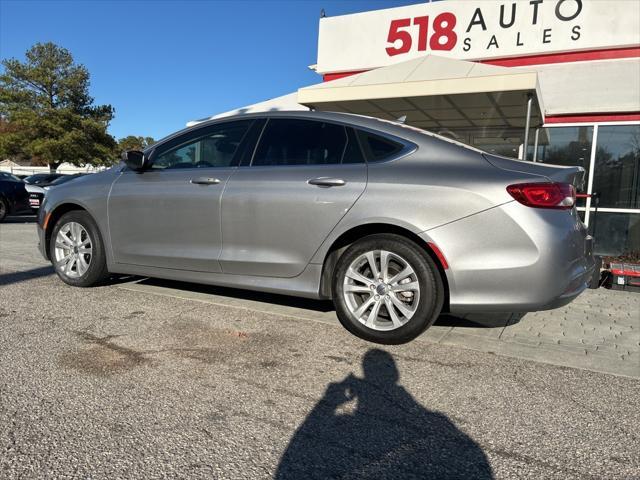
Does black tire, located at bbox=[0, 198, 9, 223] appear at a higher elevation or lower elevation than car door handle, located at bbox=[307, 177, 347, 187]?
lower

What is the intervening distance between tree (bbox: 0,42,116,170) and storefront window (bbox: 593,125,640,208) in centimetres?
3306

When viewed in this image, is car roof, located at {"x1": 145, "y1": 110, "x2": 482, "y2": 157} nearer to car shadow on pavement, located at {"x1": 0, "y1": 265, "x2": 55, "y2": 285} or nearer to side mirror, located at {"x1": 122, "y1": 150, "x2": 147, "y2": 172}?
side mirror, located at {"x1": 122, "y1": 150, "x2": 147, "y2": 172}

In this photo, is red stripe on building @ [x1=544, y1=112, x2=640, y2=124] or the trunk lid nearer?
the trunk lid

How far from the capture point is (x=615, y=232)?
890cm

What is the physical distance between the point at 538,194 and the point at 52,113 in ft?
122

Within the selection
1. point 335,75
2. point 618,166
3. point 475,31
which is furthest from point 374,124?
point 335,75

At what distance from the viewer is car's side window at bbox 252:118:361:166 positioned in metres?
3.78

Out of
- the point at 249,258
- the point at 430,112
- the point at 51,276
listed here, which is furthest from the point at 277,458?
the point at 430,112

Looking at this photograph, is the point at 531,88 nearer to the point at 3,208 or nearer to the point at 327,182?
the point at 327,182

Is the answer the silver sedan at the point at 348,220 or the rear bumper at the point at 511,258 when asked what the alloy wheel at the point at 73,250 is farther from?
the rear bumper at the point at 511,258

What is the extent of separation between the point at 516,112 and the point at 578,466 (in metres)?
7.55

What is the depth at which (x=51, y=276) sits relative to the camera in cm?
545

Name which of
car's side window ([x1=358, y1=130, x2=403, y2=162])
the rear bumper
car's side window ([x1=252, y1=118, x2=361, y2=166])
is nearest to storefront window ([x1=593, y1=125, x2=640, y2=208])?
the rear bumper

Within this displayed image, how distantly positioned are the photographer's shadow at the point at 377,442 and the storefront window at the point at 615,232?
7.79m
